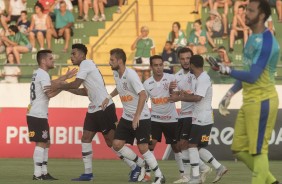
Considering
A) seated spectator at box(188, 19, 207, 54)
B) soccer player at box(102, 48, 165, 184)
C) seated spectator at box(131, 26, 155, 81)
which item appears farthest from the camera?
seated spectator at box(188, 19, 207, 54)

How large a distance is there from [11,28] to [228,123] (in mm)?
7830

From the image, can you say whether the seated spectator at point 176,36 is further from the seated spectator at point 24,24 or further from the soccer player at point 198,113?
the soccer player at point 198,113

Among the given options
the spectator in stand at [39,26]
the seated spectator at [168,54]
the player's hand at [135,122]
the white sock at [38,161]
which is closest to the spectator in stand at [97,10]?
the spectator in stand at [39,26]

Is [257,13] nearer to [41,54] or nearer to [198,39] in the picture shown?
[41,54]

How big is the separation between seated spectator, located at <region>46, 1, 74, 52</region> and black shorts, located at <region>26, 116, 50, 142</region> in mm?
11103

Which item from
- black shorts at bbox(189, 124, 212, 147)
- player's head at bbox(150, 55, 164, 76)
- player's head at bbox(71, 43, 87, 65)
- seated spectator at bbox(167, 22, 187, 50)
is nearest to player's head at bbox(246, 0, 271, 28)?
black shorts at bbox(189, 124, 212, 147)

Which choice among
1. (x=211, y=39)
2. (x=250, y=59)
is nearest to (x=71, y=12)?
(x=211, y=39)

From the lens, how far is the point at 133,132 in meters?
16.1

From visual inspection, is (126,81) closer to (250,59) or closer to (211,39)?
(250,59)

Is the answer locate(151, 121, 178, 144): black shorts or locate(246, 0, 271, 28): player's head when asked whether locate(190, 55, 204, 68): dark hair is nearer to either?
locate(151, 121, 178, 144): black shorts

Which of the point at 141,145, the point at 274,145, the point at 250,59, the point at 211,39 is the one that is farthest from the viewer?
the point at 211,39

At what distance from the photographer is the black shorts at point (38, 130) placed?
16.8m

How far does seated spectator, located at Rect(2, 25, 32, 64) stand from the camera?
88.6ft

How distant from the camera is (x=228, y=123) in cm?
2253
